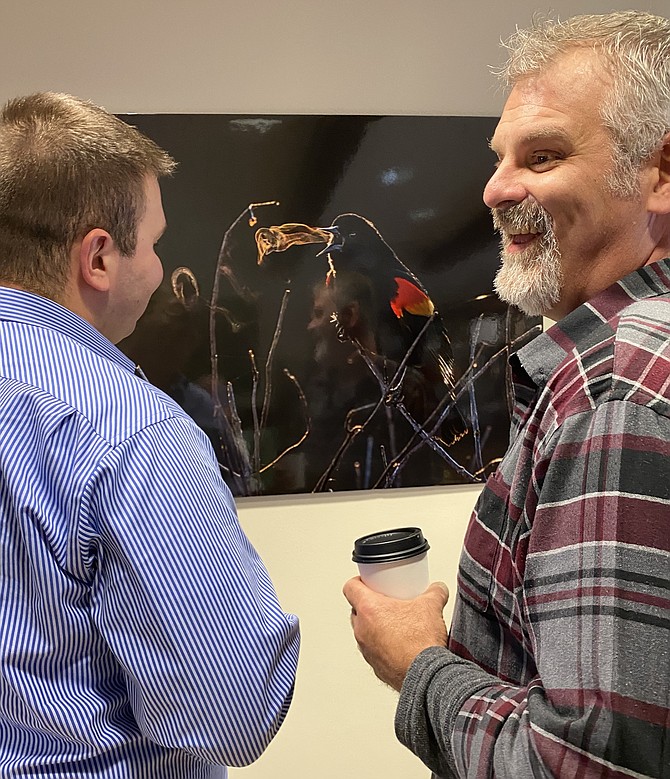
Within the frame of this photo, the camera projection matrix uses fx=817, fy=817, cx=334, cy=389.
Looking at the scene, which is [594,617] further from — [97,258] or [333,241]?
[333,241]

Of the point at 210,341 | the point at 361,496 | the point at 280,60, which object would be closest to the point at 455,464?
the point at 361,496

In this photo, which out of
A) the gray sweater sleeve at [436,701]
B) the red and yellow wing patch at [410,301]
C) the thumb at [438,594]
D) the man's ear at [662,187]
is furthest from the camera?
the red and yellow wing patch at [410,301]

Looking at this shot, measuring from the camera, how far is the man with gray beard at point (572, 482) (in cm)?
68

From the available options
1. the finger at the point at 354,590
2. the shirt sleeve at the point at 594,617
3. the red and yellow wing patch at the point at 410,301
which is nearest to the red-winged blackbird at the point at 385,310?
the red and yellow wing patch at the point at 410,301

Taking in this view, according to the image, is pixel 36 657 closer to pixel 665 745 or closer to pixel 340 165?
pixel 665 745

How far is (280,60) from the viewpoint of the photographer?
202 centimetres

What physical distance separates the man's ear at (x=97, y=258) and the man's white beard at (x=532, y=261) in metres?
0.50

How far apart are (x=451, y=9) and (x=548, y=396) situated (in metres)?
1.63

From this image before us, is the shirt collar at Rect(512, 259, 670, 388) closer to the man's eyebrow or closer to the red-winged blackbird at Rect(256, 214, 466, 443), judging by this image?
the man's eyebrow

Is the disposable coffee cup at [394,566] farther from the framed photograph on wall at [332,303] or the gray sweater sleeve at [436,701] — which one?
the framed photograph on wall at [332,303]

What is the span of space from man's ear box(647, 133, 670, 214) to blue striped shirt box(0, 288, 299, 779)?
582 millimetres

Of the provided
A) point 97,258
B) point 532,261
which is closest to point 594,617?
point 532,261

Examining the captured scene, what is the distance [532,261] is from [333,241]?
1110mm

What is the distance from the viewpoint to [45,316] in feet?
3.17
